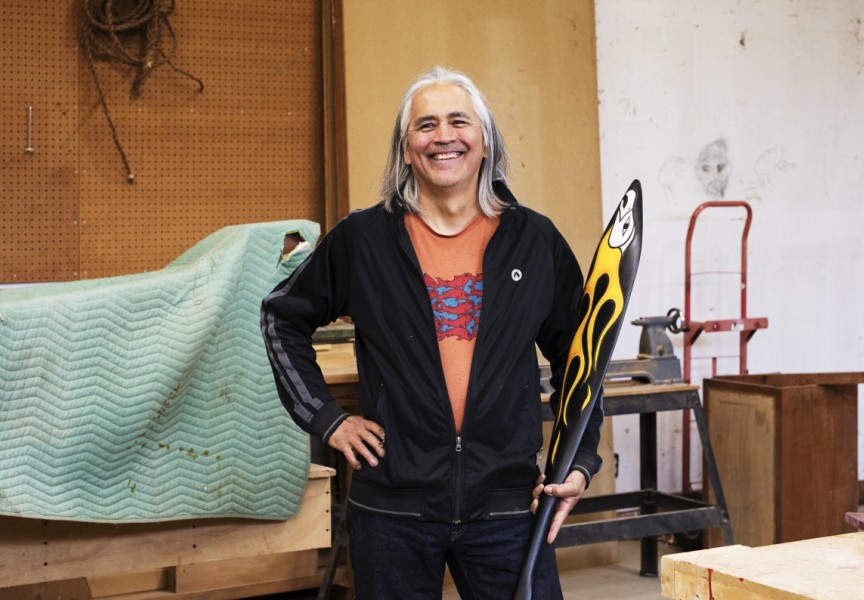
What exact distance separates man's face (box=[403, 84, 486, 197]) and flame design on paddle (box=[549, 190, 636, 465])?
28cm

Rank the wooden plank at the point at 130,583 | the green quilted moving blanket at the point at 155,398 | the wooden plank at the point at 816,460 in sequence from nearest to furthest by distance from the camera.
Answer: the green quilted moving blanket at the point at 155,398 < the wooden plank at the point at 130,583 < the wooden plank at the point at 816,460

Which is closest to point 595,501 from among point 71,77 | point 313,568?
point 313,568

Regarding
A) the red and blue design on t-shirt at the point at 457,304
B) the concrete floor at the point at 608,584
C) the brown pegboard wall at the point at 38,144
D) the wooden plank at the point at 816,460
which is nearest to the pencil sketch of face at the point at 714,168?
the wooden plank at the point at 816,460

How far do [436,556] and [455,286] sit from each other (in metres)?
0.46

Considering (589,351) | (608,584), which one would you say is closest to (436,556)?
(589,351)

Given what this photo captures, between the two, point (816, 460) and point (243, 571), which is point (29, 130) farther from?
point (816, 460)

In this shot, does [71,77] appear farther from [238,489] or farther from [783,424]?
[783,424]

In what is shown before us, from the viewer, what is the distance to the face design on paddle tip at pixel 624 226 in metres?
1.95

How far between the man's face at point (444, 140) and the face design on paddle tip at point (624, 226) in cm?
28

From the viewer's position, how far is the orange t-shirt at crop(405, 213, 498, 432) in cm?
183

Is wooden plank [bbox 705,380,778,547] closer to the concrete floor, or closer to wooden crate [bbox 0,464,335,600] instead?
the concrete floor

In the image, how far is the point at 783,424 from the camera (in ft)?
11.8

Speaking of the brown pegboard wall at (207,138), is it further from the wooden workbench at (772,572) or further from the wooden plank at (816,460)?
the wooden workbench at (772,572)

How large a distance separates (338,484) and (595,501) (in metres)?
0.86
